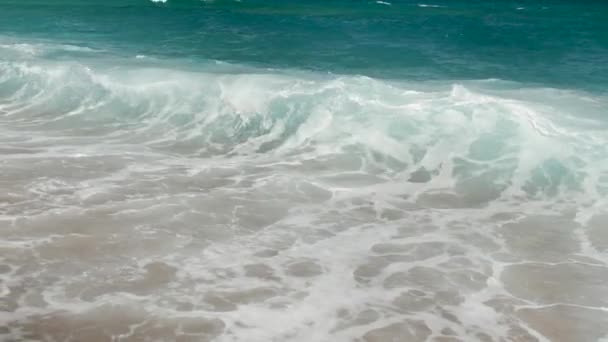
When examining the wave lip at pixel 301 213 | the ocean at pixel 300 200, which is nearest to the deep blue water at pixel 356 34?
the ocean at pixel 300 200

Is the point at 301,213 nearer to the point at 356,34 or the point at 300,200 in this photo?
the point at 300,200

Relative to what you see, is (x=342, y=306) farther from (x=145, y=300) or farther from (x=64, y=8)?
(x=64, y=8)

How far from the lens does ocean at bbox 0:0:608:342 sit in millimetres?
9594

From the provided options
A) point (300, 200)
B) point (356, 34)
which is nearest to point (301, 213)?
point (300, 200)

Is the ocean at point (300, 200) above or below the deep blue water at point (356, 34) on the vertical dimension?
below

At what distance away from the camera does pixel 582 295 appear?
10438 millimetres

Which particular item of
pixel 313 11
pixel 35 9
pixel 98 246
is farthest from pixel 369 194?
pixel 35 9

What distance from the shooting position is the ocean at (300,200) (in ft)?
31.5

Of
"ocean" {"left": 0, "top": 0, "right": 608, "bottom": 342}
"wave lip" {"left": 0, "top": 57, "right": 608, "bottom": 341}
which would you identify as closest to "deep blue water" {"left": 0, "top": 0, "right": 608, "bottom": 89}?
"ocean" {"left": 0, "top": 0, "right": 608, "bottom": 342}

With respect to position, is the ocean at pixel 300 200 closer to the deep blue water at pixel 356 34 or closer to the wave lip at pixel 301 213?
the wave lip at pixel 301 213

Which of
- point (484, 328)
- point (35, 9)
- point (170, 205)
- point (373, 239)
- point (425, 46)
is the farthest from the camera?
point (35, 9)

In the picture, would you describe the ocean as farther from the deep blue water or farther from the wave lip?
the deep blue water

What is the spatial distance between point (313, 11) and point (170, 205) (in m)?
47.7

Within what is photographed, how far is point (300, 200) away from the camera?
14.4 m
